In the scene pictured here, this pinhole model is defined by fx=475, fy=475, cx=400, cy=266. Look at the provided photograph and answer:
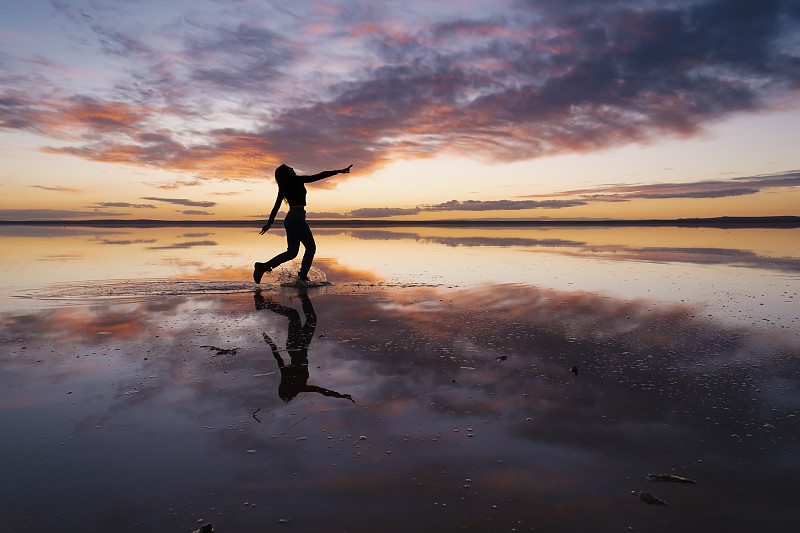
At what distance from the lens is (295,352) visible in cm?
602

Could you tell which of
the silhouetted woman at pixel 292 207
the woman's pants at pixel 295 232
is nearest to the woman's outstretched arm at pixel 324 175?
the silhouetted woman at pixel 292 207

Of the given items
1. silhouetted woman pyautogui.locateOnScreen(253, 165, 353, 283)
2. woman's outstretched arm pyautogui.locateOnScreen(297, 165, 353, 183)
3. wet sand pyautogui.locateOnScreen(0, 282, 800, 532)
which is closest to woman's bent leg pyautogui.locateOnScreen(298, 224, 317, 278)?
silhouetted woman pyautogui.locateOnScreen(253, 165, 353, 283)

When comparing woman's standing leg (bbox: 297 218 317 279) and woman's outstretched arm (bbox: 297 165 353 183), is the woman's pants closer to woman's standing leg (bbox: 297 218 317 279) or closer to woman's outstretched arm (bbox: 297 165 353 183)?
woman's standing leg (bbox: 297 218 317 279)

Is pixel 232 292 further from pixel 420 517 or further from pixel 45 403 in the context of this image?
pixel 420 517

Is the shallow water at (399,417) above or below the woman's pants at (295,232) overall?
below

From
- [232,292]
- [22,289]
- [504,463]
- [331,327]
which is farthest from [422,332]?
[22,289]

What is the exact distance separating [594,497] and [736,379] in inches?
123

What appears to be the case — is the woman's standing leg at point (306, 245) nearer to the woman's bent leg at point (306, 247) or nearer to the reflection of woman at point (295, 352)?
the woman's bent leg at point (306, 247)

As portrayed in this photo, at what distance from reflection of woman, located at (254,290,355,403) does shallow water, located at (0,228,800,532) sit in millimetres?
38

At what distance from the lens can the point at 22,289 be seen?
10.8m

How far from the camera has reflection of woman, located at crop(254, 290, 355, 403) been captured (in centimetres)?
462

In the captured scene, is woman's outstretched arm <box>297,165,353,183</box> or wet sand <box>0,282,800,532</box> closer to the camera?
wet sand <box>0,282,800,532</box>

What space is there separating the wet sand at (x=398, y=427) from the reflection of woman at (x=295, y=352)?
41mm

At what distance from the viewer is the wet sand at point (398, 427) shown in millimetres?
2760
